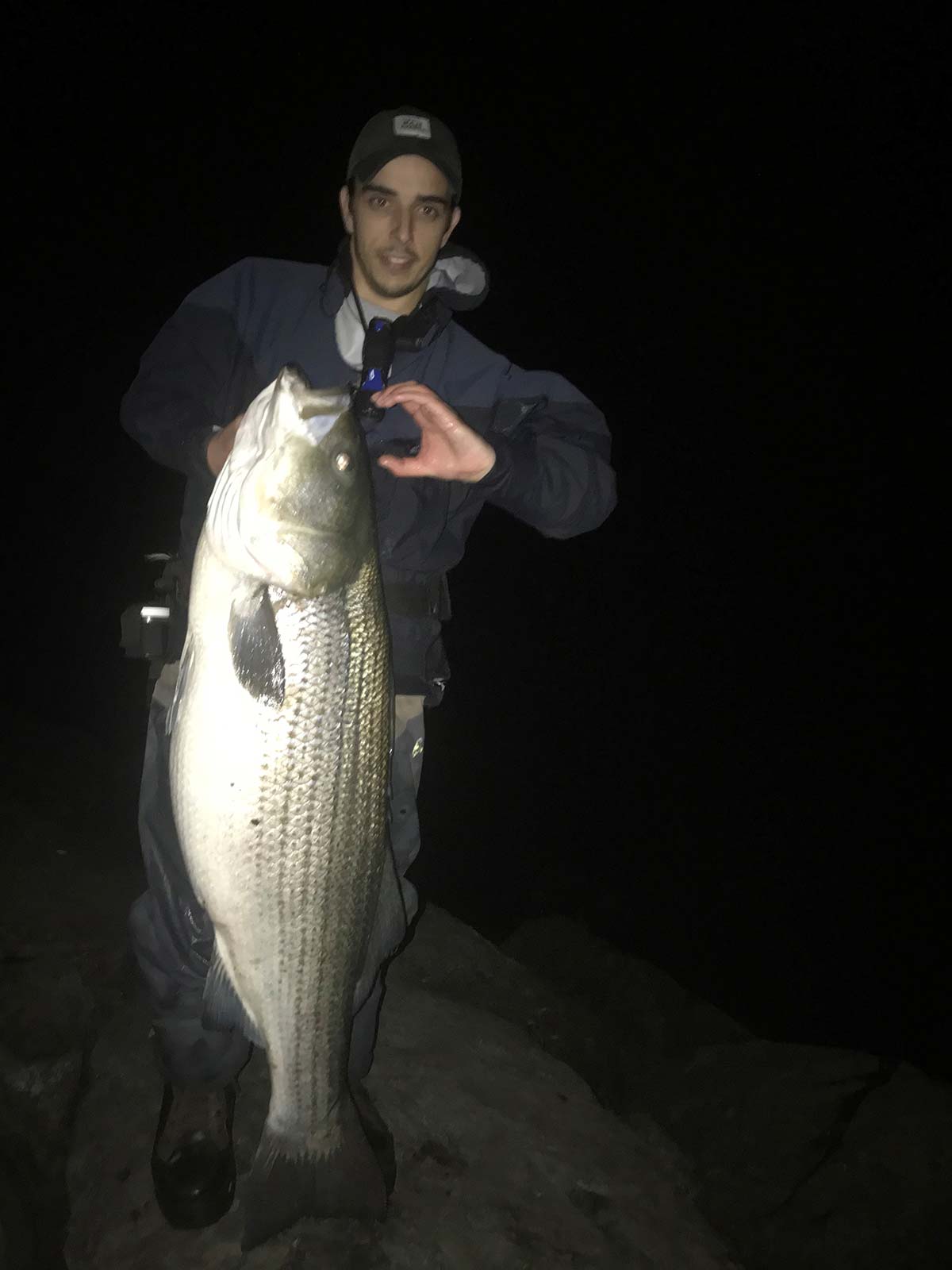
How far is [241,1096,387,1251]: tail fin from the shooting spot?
172cm

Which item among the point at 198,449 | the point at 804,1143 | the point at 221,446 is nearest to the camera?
the point at 221,446

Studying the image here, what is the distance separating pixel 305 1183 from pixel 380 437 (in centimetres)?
196

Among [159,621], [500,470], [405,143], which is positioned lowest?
[159,621]

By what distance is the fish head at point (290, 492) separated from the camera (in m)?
1.56

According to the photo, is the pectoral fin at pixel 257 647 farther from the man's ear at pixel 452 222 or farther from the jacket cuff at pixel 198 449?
the man's ear at pixel 452 222

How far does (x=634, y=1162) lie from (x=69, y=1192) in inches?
68.8

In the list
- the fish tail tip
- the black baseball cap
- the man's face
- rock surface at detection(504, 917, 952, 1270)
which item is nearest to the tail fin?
the fish tail tip

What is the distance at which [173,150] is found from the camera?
34.1 meters

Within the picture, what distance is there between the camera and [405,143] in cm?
222

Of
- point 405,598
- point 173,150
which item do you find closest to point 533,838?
point 405,598

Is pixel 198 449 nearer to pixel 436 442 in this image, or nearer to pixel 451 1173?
pixel 436 442

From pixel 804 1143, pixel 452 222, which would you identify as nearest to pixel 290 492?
pixel 452 222

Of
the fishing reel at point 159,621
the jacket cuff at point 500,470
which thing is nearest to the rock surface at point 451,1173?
the fishing reel at point 159,621

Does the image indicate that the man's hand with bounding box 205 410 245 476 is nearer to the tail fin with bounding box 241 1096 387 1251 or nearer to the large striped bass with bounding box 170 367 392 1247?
the large striped bass with bounding box 170 367 392 1247
